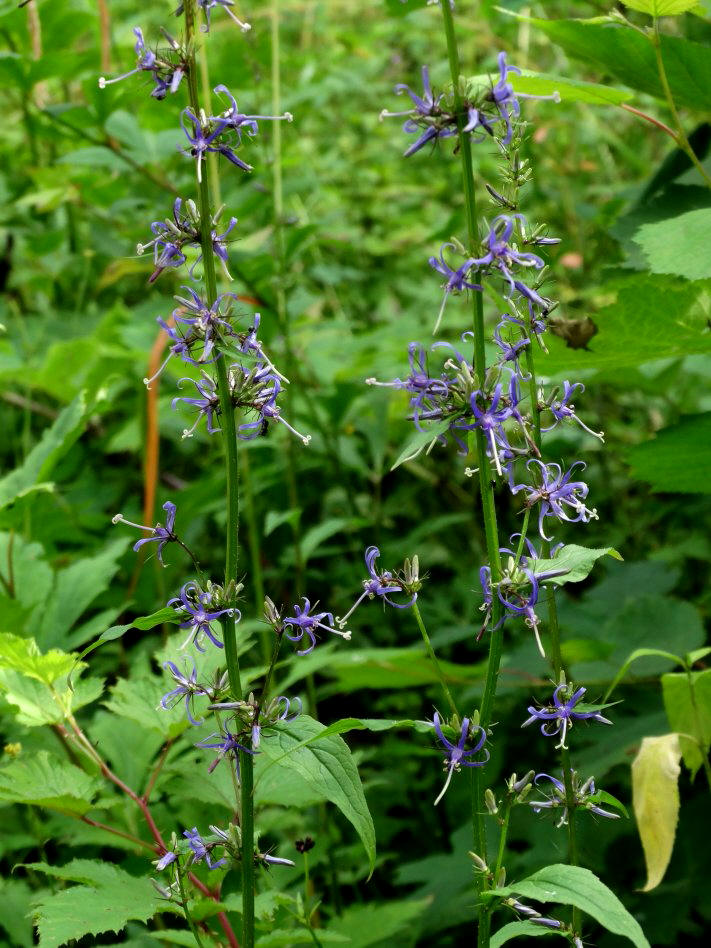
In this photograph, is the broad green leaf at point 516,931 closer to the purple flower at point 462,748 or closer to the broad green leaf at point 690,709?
the purple flower at point 462,748

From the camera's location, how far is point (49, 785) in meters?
1.59

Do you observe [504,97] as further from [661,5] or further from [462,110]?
[661,5]

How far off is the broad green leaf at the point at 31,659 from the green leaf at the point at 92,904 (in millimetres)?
286

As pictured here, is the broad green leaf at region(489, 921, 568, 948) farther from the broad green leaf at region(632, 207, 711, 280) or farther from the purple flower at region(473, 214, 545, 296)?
the broad green leaf at region(632, 207, 711, 280)

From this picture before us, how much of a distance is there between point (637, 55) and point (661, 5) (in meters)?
0.18

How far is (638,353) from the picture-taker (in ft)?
5.88

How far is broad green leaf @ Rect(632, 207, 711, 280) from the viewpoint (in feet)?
5.13

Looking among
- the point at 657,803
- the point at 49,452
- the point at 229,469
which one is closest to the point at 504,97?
the point at 229,469

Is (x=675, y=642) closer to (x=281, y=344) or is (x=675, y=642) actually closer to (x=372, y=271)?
(x=281, y=344)

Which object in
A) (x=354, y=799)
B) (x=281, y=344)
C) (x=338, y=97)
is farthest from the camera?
(x=338, y=97)

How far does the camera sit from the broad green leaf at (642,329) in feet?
5.80

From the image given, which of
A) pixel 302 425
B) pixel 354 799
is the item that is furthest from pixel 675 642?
pixel 302 425

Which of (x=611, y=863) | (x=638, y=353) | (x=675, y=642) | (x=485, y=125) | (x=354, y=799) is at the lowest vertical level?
(x=611, y=863)

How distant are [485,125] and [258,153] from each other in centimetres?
222
